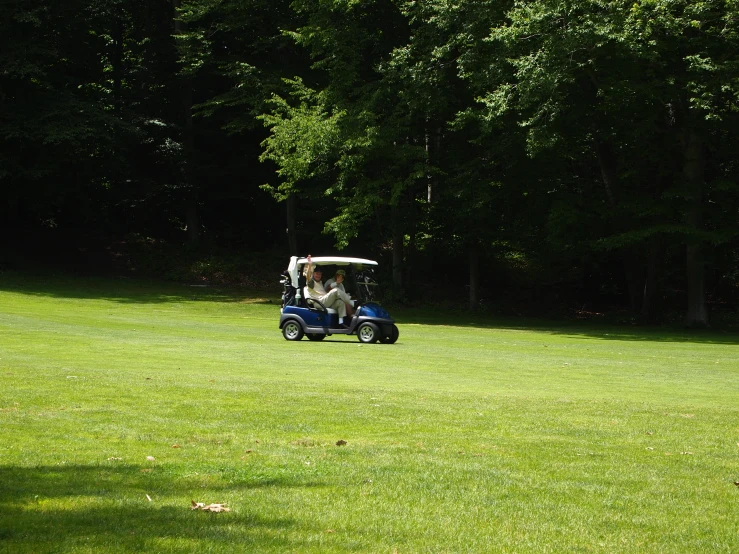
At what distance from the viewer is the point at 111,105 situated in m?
45.7

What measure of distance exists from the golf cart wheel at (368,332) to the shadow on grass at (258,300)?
8912 millimetres

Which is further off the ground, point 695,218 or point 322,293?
point 695,218

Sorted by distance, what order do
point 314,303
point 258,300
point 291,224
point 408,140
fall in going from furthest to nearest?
1. point 291,224
2. point 258,300
3. point 408,140
4. point 314,303

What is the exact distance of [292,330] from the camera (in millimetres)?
23500

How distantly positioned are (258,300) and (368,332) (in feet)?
60.9

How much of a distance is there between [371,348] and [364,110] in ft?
53.0

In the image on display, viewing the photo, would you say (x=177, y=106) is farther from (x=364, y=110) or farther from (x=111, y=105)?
(x=364, y=110)

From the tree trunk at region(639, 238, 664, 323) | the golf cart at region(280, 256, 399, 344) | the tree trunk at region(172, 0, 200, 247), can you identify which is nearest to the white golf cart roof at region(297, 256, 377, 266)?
the golf cart at region(280, 256, 399, 344)

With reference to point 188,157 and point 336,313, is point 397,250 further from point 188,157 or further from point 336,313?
point 336,313

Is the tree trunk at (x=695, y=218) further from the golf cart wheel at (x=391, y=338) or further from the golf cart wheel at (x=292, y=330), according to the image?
the golf cart wheel at (x=292, y=330)

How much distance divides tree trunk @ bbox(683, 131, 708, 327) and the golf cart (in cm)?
1393

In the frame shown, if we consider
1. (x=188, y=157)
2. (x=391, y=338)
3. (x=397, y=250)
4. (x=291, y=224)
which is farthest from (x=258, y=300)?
(x=391, y=338)

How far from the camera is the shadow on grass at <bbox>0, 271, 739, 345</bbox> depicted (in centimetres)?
3106

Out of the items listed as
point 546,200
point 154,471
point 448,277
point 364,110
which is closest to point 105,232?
point 448,277
